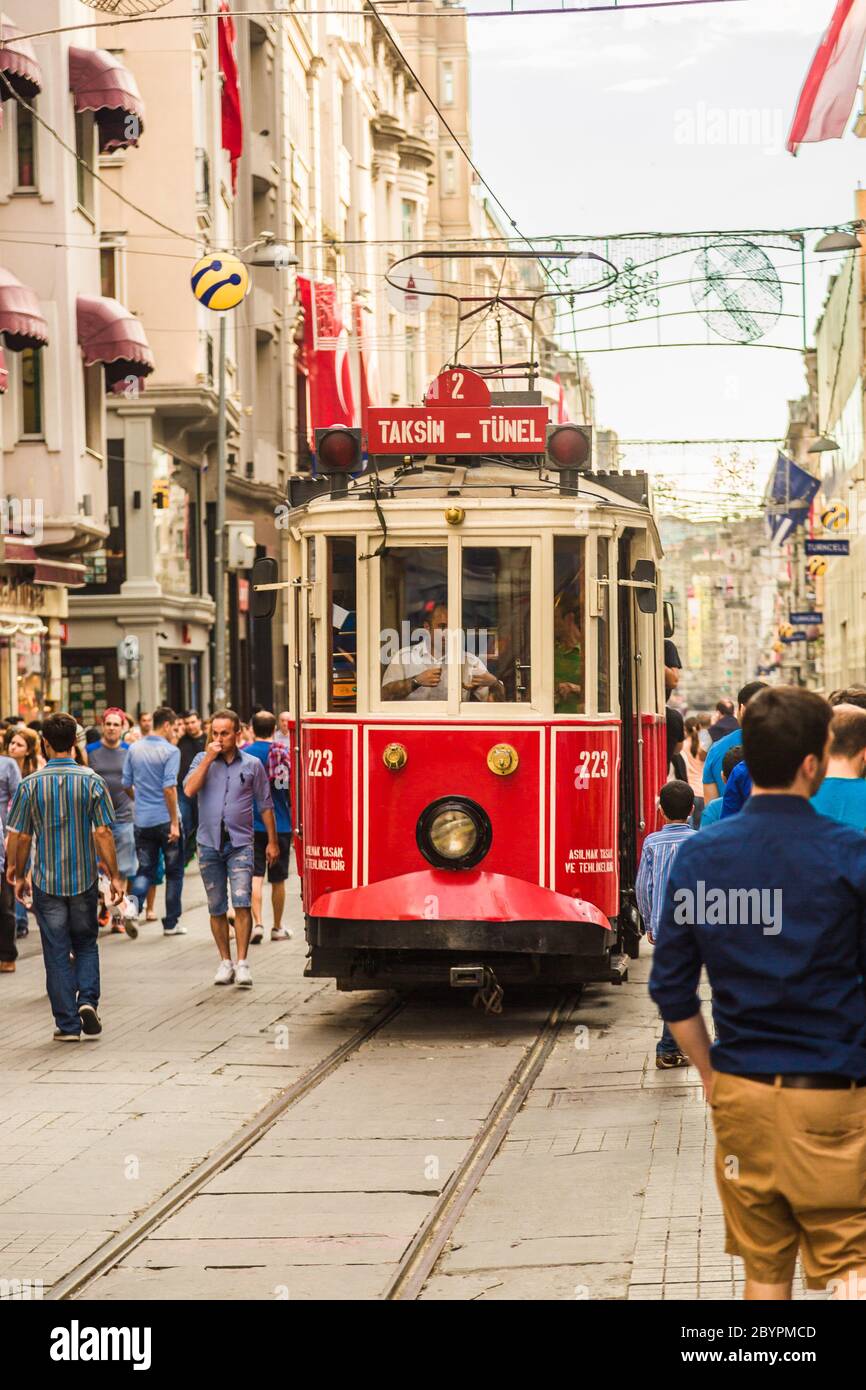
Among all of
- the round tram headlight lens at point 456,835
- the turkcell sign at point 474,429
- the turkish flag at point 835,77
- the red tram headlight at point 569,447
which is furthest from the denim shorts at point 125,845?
the turkish flag at point 835,77

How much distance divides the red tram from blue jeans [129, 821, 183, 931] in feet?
18.6

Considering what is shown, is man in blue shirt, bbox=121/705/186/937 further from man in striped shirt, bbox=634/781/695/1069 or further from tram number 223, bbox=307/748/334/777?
man in striped shirt, bbox=634/781/695/1069

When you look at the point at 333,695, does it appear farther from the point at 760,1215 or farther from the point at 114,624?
the point at 114,624

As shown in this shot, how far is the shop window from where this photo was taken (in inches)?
1068

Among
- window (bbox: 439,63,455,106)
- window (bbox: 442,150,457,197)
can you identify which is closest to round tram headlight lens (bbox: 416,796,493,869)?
window (bbox: 442,150,457,197)

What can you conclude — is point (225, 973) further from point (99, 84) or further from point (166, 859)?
point (99, 84)

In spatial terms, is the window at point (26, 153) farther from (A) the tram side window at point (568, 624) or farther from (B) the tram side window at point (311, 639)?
(A) the tram side window at point (568, 624)

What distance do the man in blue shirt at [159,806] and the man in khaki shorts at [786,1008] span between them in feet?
44.1

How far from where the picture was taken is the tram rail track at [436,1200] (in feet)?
22.6

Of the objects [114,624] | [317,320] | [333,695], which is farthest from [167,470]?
[333,695]

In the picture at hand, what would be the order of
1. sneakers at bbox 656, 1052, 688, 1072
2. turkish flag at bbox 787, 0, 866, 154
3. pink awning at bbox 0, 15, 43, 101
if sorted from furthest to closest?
1. pink awning at bbox 0, 15, 43, 101
2. turkish flag at bbox 787, 0, 866, 154
3. sneakers at bbox 656, 1052, 688, 1072

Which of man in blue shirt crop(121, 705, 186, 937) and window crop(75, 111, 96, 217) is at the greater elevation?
window crop(75, 111, 96, 217)
